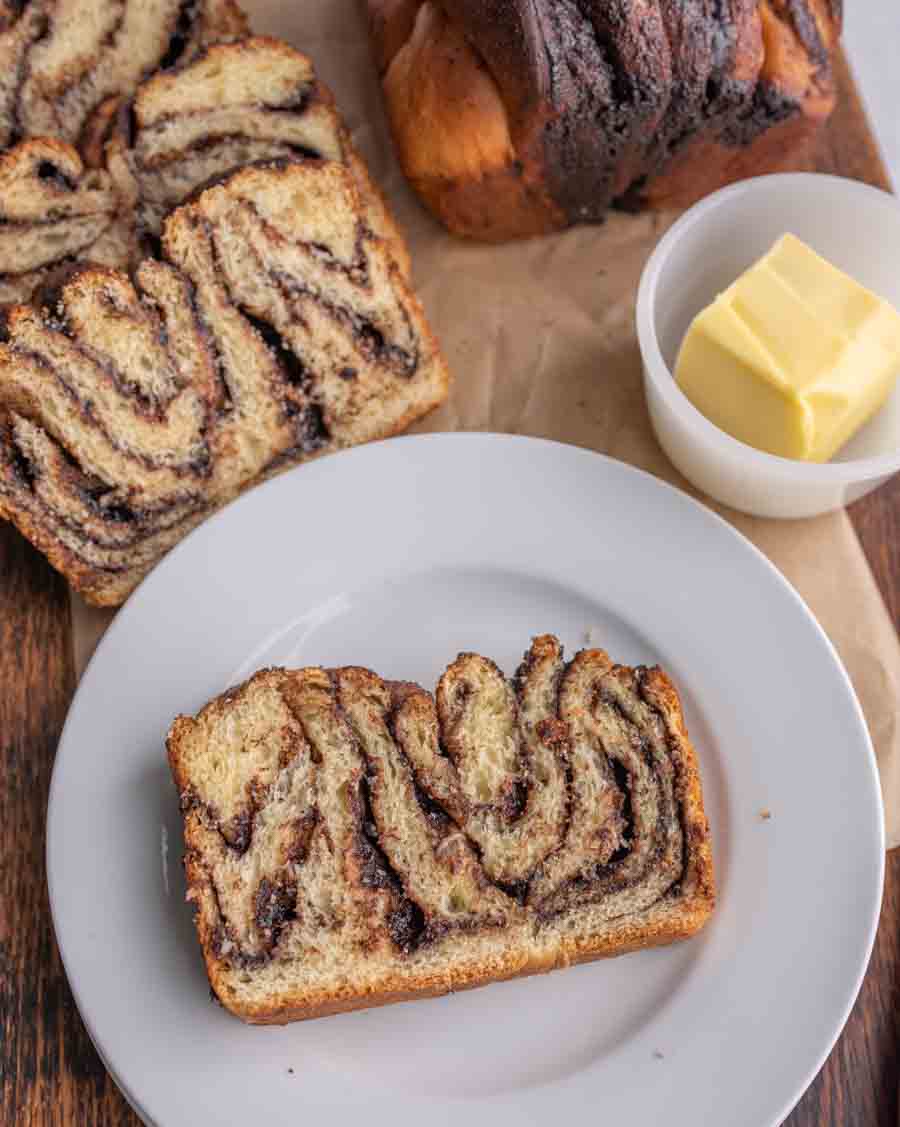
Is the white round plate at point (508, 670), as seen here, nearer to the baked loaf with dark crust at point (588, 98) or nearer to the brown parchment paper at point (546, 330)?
the brown parchment paper at point (546, 330)

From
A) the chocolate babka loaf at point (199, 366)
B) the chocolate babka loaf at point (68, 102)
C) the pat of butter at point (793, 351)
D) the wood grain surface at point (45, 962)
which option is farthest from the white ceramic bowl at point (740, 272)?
the chocolate babka loaf at point (68, 102)

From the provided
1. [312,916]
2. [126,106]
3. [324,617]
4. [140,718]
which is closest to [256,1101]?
[312,916]

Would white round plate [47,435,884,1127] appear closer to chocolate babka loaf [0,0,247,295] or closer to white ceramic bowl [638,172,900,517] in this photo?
white ceramic bowl [638,172,900,517]

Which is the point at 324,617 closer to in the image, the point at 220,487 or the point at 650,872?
the point at 220,487

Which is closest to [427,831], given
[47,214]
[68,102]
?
[47,214]

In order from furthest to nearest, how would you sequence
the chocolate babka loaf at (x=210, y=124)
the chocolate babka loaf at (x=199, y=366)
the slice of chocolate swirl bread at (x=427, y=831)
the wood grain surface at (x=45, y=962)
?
the chocolate babka loaf at (x=210, y=124)
the chocolate babka loaf at (x=199, y=366)
the wood grain surface at (x=45, y=962)
the slice of chocolate swirl bread at (x=427, y=831)
